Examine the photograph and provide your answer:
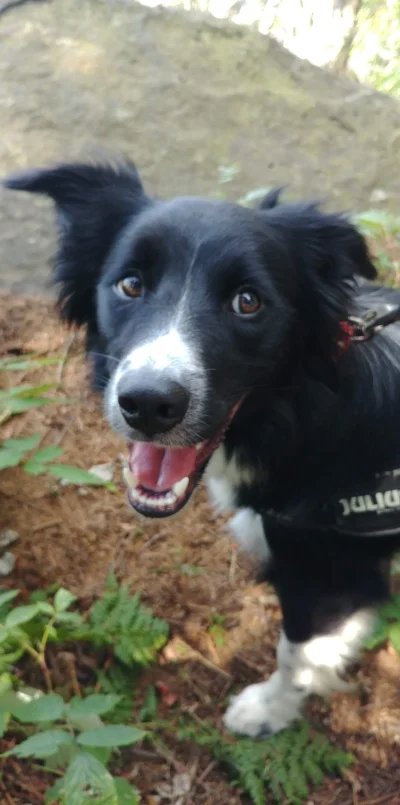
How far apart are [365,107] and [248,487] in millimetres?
5303

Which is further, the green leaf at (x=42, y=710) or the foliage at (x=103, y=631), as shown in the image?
the foliage at (x=103, y=631)

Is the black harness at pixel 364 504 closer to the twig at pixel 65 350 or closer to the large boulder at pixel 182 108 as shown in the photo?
the twig at pixel 65 350

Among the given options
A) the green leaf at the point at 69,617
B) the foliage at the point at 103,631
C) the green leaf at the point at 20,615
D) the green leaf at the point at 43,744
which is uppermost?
the green leaf at the point at 43,744

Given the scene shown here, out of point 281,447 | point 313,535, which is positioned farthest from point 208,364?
point 313,535

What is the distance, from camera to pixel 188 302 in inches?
80.4

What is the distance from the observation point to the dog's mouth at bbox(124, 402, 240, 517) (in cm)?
207

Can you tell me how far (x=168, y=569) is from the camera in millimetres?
3307

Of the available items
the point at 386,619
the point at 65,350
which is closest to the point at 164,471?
the point at 386,619

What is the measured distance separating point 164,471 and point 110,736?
2.59ft

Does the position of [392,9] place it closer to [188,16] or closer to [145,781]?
[188,16]

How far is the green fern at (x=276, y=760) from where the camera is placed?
2537 mm

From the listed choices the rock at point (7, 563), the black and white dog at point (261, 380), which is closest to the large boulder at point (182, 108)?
the rock at point (7, 563)

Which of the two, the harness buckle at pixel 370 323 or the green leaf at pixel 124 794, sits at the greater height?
the harness buckle at pixel 370 323

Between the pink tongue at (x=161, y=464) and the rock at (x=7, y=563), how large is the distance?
118 cm
